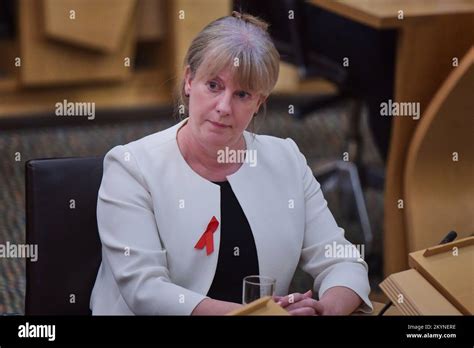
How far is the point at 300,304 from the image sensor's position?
148cm

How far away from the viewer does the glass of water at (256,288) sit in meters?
1.49

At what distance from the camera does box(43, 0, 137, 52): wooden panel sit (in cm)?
420

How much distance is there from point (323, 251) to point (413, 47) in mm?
1111

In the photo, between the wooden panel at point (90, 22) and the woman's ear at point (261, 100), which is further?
the wooden panel at point (90, 22)

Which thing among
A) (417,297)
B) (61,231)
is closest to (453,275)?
(417,297)

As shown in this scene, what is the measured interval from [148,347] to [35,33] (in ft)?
10.1

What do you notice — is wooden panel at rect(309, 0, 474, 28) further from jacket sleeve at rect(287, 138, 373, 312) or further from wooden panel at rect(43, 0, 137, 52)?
wooden panel at rect(43, 0, 137, 52)

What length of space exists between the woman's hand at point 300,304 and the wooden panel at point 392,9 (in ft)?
3.64

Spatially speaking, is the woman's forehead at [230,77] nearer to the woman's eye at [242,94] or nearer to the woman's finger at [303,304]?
the woman's eye at [242,94]

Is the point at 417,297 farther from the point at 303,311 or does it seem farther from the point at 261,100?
the point at 261,100

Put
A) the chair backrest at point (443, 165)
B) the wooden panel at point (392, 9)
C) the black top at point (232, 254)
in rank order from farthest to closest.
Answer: the wooden panel at point (392, 9), the chair backrest at point (443, 165), the black top at point (232, 254)

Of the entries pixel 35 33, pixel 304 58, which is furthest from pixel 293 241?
pixel 35 33

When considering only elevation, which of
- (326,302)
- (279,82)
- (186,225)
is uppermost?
(279,82)

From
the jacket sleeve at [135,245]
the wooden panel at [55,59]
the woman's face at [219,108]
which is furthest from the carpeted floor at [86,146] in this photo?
the woman's face at [219,108]
